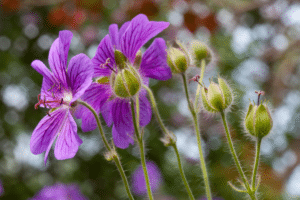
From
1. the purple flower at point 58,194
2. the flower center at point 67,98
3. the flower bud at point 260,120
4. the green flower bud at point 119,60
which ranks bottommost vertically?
the purple flower at point 58,194

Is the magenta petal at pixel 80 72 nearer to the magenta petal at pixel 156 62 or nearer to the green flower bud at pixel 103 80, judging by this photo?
the green flower bud at pixel 103 80

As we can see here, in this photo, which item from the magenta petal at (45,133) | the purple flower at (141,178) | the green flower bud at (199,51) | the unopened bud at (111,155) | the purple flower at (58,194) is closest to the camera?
the unopened bud at (111,155)

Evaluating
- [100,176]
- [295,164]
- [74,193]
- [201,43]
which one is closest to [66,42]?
[201,43]

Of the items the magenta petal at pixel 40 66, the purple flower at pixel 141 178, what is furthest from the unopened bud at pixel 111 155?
the purple flower at pixel 141 178

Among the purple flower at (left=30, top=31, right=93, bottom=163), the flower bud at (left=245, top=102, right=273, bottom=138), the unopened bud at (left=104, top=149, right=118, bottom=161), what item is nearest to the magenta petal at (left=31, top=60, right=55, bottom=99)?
the purple flower at (left=30, top=31, right=93, bottom=163)

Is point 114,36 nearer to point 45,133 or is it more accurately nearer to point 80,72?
point 80,72

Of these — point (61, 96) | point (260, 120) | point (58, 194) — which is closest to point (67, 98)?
point (61, 96)
